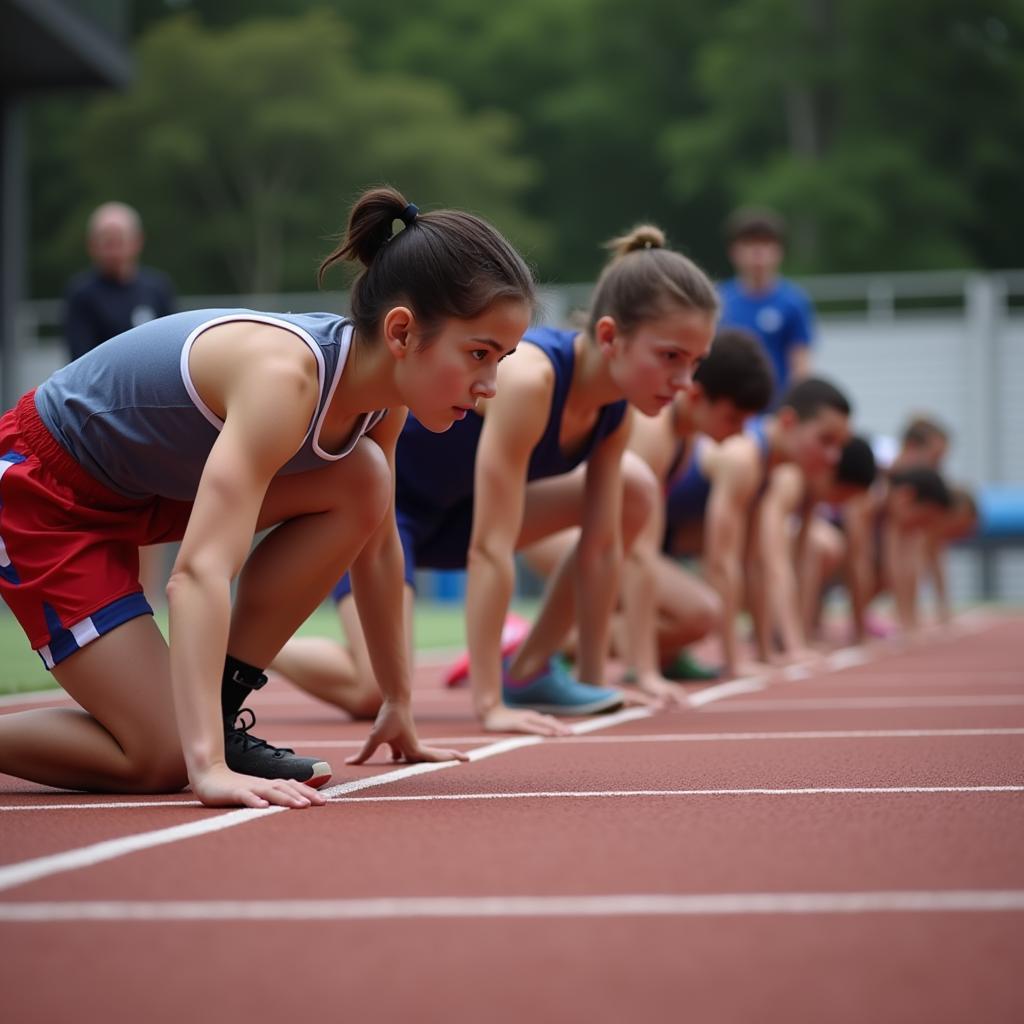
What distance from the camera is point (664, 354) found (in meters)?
5.04

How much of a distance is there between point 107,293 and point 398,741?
546 centimetres

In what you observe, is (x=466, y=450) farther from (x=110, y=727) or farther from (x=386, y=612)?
(x=110, y=727)

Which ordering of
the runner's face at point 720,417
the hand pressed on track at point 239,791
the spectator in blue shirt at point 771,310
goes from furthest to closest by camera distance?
the spectator in blue shirt at point 771,310
the runner's face at point 720,417
the hand pressed on track at point 239,791

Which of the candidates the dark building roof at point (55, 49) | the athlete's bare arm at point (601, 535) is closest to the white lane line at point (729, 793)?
the athlete's bare arm at point (601, 535)

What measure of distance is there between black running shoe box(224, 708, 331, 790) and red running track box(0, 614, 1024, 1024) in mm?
75

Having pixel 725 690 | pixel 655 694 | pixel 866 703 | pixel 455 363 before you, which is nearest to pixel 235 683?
pixel 455 363

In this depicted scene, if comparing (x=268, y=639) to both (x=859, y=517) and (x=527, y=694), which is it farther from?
(x=859, y=517)

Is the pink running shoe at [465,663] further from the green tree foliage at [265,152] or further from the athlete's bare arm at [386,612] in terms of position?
the green tree foliage at [265,152]

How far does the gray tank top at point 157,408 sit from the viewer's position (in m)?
3.48

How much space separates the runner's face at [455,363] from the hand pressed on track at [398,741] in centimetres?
74

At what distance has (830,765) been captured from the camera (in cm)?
394

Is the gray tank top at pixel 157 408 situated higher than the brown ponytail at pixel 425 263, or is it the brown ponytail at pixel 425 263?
the brown ponytail at pixel 425 263

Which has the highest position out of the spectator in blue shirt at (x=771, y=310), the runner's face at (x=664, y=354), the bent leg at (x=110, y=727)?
the spectator in blue shirt at (x=771, y=310)

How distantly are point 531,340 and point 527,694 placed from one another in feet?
3.71
